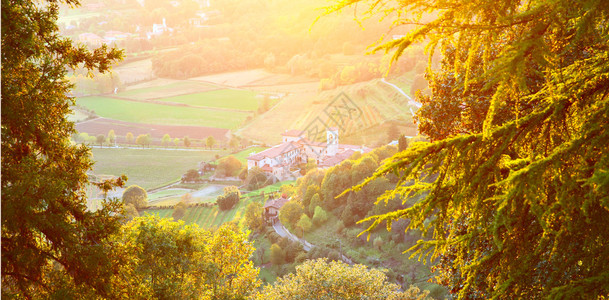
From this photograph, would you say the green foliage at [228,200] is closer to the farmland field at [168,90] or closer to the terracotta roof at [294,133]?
the terracotta roof at [294,133]

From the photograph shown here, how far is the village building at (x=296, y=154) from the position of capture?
1795 inches

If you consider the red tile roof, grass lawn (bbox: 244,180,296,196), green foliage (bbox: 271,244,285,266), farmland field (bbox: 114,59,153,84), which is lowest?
grass lawn (bbox: 244,180,296,196)

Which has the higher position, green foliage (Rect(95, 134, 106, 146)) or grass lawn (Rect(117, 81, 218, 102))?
grass lawn (Rect(117, 81, 218, 102))

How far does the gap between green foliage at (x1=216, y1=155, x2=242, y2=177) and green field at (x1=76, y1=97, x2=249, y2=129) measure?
48.1 feet

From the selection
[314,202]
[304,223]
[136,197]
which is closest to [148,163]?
[136,197]

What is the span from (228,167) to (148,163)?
9.70 meters

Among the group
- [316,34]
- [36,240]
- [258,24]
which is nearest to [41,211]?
[36,240]

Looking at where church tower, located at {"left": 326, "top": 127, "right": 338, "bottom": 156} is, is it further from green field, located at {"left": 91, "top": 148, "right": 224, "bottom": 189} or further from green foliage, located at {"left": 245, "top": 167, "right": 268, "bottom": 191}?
green field, located at {"left": 91, "top": 148, "right": 224, "bottom": 189}

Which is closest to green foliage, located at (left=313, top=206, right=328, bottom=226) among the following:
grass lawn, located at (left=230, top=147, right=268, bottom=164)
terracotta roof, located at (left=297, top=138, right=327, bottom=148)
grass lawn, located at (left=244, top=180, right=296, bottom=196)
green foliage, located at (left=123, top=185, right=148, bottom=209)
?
grass lawn, located at (left=244, top=180, right=296, bottom=196)

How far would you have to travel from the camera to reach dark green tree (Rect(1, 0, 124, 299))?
177 inches

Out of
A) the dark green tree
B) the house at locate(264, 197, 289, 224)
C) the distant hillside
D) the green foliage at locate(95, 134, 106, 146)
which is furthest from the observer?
the green foliage at locate(95, 134, 106, 146)

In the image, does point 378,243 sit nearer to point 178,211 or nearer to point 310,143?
point 178,211

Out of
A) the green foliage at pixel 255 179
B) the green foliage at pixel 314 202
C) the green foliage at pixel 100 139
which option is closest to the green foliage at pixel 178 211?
the green foliage at pixel 255 179

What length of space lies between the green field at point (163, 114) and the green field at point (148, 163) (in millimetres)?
9191
